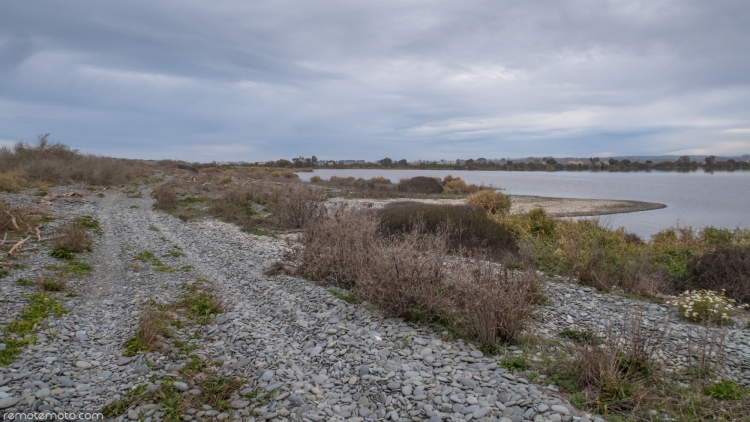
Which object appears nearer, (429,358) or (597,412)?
(597,412)

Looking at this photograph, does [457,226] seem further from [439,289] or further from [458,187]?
[458,187]

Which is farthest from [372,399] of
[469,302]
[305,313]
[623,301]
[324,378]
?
[623,301]


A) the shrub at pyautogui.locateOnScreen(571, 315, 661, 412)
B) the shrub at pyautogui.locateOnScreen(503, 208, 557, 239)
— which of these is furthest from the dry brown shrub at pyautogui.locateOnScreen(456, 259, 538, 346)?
the shrub at pyautogui.locateOnScreen(503, 208, 557, 239)

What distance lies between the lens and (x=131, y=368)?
14.0 feet

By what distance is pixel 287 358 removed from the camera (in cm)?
460

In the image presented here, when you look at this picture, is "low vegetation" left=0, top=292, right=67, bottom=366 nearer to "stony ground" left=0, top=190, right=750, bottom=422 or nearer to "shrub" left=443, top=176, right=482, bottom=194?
"stony ground" left=0, top=190, right=750, bottom=422

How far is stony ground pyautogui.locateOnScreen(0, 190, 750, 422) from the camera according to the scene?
11.8 feet

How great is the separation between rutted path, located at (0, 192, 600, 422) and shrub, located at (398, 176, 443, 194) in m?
31.1

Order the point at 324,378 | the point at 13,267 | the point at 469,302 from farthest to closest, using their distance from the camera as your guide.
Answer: the point at 13,267 < the point at 469,302 < the point at 324,378

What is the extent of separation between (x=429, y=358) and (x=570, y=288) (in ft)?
13.7

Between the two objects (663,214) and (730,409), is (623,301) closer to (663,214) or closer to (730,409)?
(730,409)

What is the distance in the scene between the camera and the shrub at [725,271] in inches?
300

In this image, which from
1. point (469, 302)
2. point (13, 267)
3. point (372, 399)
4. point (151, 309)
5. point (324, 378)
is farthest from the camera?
point (13, 267)

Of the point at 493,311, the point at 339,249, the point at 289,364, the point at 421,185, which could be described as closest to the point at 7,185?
the point at 339,249
